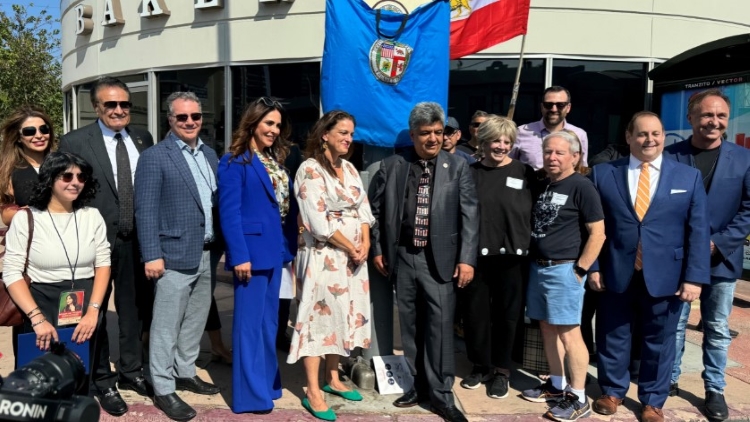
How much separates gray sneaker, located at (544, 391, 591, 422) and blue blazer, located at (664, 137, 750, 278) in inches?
48.9

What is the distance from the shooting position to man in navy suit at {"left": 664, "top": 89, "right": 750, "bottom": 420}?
156 inches

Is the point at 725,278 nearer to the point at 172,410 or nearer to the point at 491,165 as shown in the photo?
the point at 491,165

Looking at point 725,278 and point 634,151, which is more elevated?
point 634,151

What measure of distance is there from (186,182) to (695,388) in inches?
154

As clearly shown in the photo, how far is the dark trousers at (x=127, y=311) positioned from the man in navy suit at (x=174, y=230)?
35cm

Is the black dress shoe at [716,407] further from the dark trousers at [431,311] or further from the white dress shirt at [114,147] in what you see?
the white dress shirt at [114,147]

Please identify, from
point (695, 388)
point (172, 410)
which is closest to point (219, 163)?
point (172, 410)

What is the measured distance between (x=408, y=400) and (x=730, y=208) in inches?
97.9

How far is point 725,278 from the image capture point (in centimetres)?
402

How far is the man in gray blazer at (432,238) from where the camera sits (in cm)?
389

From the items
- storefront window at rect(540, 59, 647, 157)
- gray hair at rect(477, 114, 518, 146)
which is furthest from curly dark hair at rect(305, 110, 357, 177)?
storefront window at rect(540, 59, 647, 157)

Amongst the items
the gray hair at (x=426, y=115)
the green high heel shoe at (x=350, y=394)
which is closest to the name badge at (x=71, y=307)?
the green high heel shoe at (x=350, y=394)

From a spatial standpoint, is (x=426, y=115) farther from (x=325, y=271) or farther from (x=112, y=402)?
(x=112, y=402)

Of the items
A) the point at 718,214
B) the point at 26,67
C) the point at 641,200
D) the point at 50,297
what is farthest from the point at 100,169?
the point at 26,67
